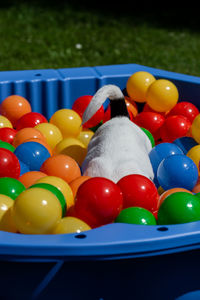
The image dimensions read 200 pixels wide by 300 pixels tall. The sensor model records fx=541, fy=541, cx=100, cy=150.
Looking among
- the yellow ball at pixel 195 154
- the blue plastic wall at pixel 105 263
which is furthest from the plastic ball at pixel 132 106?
the blue plastic wall at pixel 105 263

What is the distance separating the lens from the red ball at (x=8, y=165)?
2018mm

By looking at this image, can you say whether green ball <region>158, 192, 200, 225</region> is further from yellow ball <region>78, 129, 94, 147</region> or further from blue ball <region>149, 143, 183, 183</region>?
yellow ball <region>78, 129, 94, 147</region>

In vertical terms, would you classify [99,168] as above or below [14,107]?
above

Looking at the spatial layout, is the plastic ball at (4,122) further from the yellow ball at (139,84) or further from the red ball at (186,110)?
the red ball at (186,110)

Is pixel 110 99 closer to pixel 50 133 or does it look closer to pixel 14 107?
pixel 50 133

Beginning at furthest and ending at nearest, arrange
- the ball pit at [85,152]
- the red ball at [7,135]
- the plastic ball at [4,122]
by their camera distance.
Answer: the plastic ball at [4,122] → the red ball at [7,135] → the ball pit at [85,152]

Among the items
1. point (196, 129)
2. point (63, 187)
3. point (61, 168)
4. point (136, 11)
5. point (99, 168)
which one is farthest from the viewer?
point (136, 11)

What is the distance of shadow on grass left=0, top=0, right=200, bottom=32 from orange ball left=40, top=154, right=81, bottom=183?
3605 mm

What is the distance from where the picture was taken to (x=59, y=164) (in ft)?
6.89

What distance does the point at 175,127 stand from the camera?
2.57 metres

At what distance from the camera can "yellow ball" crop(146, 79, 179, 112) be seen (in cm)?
266

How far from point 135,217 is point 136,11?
4610 mm

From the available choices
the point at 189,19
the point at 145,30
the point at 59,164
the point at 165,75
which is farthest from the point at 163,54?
the point at 59,164

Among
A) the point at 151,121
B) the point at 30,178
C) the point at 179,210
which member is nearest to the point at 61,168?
the point at 30,178
